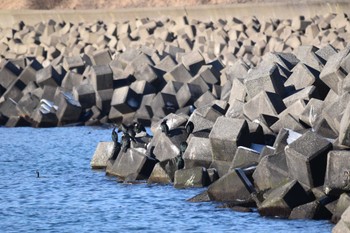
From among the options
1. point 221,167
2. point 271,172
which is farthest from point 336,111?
point 221,167

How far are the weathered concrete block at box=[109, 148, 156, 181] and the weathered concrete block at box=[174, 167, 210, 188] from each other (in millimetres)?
950

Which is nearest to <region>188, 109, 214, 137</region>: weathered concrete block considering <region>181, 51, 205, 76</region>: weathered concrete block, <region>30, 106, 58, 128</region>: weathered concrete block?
<region>30, 106, 58, 128</region>: weathered concrete block

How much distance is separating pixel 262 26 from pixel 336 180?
20.9 meters

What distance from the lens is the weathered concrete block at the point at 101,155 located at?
1867cm

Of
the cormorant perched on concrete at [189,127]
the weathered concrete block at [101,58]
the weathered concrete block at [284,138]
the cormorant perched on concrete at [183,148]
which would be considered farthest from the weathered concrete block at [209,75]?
the weathered concrete block at [284,138]

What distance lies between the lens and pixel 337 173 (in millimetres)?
13523

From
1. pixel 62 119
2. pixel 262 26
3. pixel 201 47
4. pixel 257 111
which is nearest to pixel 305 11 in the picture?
pixel 262 26

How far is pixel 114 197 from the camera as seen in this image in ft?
53.0

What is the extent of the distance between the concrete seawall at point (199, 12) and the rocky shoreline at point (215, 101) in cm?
100

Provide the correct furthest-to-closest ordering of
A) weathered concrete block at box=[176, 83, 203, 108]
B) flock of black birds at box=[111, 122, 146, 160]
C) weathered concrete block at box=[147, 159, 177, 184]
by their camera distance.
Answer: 1. weathered concrete block at box=[176, 83, 203, 108]
2. flock of black birds at box=[111, 122, 146, 160]
3. weathered concrete block at box=[147, 159, 177, 184]

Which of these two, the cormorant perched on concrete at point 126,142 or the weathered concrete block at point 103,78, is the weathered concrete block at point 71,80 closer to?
the weathered concrete block at point 103,78

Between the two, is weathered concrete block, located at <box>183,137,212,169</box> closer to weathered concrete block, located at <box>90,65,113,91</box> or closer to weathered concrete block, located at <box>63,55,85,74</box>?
weathered concrete block, located at <box>90,65,113,91</box>

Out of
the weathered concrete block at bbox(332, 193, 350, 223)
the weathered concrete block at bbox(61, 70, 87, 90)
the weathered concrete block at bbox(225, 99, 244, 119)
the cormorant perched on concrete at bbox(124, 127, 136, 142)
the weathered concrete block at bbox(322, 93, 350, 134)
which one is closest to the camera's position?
the weathered concrete block at bbox(332, 193, 350, 223)

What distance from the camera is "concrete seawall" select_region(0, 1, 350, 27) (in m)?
35.3
